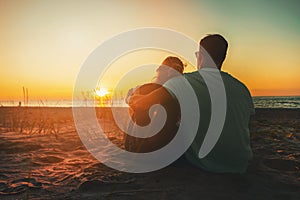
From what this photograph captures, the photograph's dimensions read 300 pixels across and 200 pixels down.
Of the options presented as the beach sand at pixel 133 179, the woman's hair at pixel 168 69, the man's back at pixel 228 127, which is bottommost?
the beach sand at pixel 133 179

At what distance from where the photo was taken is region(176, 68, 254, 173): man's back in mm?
3154

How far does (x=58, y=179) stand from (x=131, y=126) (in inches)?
43.4

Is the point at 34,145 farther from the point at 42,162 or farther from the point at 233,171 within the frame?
the point at 233,171

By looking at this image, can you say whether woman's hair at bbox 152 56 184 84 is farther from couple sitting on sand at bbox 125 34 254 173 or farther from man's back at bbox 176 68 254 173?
man's back at bbox 176 68 254 173

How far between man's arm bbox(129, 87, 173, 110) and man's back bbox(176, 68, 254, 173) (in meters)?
0.33

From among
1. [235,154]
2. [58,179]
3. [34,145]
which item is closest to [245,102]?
[235,154]

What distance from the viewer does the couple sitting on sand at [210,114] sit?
3.16 m

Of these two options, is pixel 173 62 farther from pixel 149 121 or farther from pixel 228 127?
pixel 228 127

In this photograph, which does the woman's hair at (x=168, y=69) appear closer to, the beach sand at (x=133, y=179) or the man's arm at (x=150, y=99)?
the man's arm at (x=150, y=99)

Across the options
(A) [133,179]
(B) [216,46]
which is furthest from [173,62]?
(A) [133,179]

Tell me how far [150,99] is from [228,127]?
968 millimetres

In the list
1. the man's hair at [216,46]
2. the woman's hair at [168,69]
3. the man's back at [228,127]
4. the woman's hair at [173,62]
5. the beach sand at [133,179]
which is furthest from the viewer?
the woman's hair at [173,62]

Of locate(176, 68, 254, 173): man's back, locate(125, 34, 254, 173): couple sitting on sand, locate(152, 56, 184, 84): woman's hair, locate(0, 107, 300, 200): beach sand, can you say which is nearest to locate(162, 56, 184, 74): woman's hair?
locate(152, 56, 184, 84): woman's hair

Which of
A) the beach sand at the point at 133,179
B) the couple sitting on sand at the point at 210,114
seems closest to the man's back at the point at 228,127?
the couple sitting on sand at the point at 210,114
